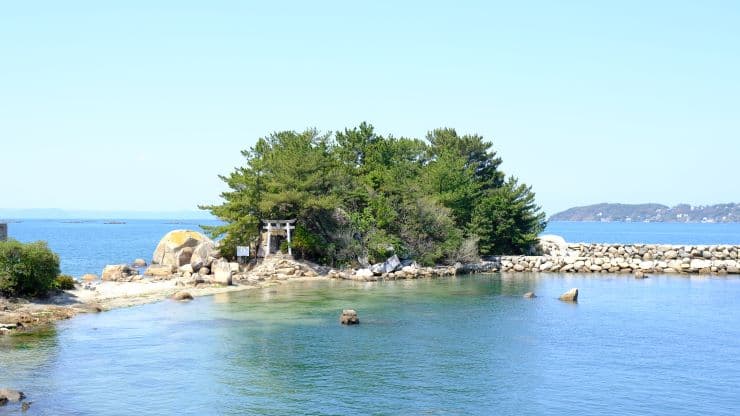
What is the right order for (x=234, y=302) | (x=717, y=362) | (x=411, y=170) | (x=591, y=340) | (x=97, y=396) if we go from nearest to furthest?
(x=97, y=396), (x=717, y=362), (x=591, y=340), (x=234, y=302), (x=411, y=170)

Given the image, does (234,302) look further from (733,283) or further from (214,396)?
(733,283)

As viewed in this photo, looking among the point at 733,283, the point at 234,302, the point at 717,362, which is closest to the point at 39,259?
the point at 234,302

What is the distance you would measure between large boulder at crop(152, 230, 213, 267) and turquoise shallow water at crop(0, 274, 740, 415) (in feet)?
44.4

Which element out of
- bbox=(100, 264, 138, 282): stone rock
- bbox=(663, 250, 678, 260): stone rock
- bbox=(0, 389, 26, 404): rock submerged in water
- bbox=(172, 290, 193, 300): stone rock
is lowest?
bbox=(0, 389, 26, 404): rock submerged in water

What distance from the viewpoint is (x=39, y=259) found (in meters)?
30.8

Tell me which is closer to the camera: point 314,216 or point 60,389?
point 60,389

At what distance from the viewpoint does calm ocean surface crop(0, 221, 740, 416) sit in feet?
61.2

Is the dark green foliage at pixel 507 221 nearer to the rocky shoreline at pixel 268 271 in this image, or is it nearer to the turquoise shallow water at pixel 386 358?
the rocky shoreline at pixel 268 271

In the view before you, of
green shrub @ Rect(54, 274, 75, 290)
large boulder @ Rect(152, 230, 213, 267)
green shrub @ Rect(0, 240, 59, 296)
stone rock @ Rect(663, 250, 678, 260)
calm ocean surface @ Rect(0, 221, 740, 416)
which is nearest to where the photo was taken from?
calm ocean surface @ Rect(0, 221, 740, 416)

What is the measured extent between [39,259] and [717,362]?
90.0ft

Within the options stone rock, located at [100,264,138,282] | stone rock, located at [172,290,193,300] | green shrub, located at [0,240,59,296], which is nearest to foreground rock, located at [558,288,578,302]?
stone rock, located at [172,290,193,300]

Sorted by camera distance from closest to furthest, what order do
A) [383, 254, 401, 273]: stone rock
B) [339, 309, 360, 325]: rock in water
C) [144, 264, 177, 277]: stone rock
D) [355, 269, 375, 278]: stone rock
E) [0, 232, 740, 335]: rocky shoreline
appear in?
1. [339, 309, 360, 325]: rock in water
2. [0, 232, 740, 335]: rocky shoreline
3. [144, 264, 177, 277]: stone rock
4. [355, 269, 375, 278]: stone rock
5. [383, 254, 401, 273]: stone rock

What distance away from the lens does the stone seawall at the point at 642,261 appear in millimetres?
54219

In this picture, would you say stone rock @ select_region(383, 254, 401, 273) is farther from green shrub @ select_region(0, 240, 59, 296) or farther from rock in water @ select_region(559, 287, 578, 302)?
green shrub @ select_region(0, 240, 59, 296)
